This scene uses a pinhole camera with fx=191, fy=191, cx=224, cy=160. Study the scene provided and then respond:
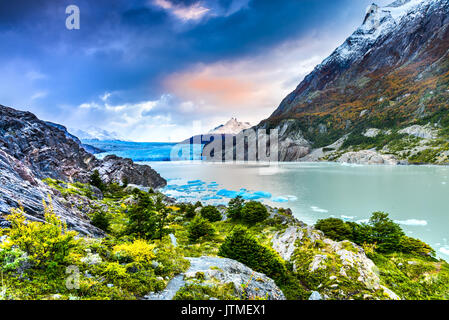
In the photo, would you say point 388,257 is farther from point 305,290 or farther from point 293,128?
point 293,128

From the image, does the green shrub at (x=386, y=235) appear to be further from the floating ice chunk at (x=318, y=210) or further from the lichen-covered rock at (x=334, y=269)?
the floating ice chunk at (x=318, y=210)

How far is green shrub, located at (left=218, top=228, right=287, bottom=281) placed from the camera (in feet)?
23.3

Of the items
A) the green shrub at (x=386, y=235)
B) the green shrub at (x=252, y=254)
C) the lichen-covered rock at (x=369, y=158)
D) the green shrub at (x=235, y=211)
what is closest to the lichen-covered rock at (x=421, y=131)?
the lichen-covered rock at (x=369, y=158)

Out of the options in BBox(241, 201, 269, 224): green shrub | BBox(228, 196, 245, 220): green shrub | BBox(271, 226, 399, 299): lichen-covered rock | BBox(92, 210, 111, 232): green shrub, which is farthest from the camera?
BBox(228, 196, 245, 220): green shrub

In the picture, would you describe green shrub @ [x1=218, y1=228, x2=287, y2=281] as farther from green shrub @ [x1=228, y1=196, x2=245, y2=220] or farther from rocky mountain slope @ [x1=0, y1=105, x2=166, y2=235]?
green shrub @ [x1=228, y1=196, x2=245, y2=220]

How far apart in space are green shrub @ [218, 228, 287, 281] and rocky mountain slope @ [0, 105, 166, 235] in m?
6.67

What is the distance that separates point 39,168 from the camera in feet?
89.1

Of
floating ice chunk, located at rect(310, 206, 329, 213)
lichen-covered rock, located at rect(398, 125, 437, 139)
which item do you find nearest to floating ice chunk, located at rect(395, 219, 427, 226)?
floating ice chunk, located at rect(310, 206, 329, 213)

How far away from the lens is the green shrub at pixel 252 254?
279 inches

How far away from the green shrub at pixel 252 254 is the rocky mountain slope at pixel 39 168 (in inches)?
263

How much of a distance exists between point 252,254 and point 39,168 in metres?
33.9

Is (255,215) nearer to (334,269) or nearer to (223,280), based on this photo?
(334,269)
